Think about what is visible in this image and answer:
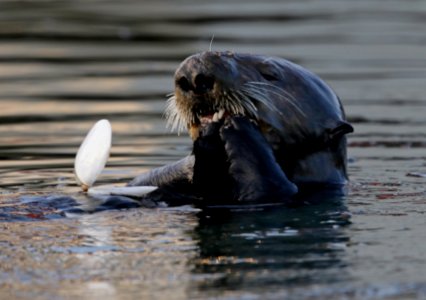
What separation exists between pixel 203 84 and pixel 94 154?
2.13 ft

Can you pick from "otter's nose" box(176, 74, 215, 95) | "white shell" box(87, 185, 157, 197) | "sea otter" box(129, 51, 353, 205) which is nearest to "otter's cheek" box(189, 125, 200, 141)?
"sea otter" box(129, 51, 353, 205)

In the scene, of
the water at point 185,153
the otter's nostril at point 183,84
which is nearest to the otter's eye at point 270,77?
the otter's nostril at point 183,84

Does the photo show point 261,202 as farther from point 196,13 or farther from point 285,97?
point 196,13

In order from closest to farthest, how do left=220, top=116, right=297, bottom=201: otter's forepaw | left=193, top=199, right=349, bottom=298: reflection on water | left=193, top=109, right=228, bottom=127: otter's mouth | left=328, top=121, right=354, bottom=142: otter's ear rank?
left=193, top=199, right=349, bottom=298: reflection on water, left=220, top=116, right=297, bottom=201: otter's forepaw, left=193, top=109, right=228, bottom=127: otter's mouth, left=328, top=121, right=354, bottom=142: otter's ear

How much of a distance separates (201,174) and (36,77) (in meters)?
6.61

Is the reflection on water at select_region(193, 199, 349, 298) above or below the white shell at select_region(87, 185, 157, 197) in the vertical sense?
below

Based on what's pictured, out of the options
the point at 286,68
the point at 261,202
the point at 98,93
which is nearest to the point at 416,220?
the point at 261,202

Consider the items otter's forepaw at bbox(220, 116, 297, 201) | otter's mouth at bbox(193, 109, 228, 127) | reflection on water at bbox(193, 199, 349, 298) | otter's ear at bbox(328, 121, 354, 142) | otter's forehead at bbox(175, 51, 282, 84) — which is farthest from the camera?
otter's ear at bbox(328, 121, 354, 142)

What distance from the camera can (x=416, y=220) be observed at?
19.1 feet

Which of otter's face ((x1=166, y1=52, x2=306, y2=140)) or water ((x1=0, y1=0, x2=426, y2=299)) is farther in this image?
otter's face ((x1=166, y1=52, x2=306, y2=140))

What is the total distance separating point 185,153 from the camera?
871cm

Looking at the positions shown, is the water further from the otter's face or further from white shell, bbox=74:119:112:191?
the otter's face

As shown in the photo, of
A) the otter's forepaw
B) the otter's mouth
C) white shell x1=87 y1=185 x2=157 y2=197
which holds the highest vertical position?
the otter's mouth

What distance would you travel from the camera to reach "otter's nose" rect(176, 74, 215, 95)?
20.6ft
